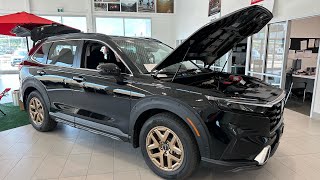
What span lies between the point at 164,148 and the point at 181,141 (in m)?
0.26

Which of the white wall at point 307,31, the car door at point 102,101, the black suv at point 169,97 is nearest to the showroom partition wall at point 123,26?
the white wall at point 307,31

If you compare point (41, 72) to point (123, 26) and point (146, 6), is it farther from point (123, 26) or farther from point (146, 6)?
point (146, 6)

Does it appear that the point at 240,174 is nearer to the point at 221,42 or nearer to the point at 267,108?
the point at 267,108

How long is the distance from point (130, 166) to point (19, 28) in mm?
4017

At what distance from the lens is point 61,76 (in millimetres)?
3104

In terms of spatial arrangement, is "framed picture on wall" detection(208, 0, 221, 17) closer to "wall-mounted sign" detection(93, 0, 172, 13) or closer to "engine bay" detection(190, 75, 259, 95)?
"wall-mounted sign" detection(93, 0, 172, 13)

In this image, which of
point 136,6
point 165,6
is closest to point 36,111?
point 136,6

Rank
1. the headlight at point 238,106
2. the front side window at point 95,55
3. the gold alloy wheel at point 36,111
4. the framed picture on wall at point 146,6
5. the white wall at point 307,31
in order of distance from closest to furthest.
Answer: the headlight at point 238,106
the front side window at point 95,55
the gold alloy wheel at point 36,111
the white wall at point 307,31
the framed picture on wall at point 146,6

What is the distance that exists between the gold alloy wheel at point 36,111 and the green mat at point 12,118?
0.57m

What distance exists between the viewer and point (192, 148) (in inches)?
81.7

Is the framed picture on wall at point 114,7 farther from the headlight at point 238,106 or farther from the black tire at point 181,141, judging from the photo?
the headlight at point 238,106

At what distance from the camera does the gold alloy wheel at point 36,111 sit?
359 centimetres

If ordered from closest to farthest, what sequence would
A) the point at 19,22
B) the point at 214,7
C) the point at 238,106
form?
the point at 238,106, the point at 19,22, the point at 214,7

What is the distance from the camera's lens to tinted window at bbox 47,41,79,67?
3092 millimetres
